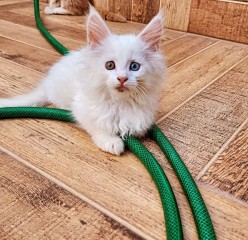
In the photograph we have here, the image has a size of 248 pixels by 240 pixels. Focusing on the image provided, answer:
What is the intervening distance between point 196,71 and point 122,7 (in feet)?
3.84

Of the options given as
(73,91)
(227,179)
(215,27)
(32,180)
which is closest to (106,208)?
(32,180)

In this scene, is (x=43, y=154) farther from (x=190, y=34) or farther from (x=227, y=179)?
(x=190, y=34)

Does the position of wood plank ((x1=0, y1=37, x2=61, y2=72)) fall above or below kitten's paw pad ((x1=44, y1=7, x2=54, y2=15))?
below

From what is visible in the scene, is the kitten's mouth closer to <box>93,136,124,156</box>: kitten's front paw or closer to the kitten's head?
the kitten's head

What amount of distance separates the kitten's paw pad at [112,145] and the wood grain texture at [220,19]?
57.8 inches

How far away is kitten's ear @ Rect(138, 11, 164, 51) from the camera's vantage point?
2.96 ft

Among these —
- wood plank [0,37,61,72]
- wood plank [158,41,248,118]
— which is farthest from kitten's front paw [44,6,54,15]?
wood plank [158,41,248,118]

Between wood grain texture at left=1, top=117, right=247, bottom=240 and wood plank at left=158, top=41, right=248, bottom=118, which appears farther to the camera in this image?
wood plank at left=158, top=41, right=248, bottom=118

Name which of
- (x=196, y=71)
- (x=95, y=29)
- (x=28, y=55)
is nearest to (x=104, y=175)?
(x=95, y=29)

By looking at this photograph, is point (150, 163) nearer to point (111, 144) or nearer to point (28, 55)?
point (111, 144)

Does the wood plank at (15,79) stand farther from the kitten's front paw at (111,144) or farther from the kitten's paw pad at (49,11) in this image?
the kitten's paw pad at (49,11)

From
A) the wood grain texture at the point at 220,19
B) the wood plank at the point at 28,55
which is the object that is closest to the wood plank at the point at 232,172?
the wood plank at the point at 28,55

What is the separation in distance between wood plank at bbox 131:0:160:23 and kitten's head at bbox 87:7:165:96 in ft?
4.87

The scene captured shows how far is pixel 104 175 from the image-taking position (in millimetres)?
843
